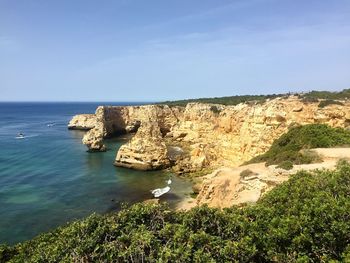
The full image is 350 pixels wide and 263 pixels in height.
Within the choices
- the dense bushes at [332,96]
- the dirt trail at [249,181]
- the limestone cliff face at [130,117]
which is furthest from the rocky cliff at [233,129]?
the dense bushes at [332,96]

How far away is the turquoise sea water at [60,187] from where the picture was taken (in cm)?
3031

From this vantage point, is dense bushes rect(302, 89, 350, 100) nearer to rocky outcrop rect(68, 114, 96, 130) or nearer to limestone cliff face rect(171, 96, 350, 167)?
limestone cliff face rect(171, 96, 350, 167)

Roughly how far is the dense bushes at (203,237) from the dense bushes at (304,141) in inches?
612

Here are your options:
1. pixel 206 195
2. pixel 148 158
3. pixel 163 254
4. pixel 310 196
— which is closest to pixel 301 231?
pixel 310 196

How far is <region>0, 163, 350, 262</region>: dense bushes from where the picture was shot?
1105 cm

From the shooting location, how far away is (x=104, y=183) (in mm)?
42531

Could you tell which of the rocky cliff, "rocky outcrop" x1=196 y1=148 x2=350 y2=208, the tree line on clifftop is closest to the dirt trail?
"rocky outcrop" x1=196 y1=148 x2=350 y2=208

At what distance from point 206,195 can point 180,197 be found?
8511 millimetres

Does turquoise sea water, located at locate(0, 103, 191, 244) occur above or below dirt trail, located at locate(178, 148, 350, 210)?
below

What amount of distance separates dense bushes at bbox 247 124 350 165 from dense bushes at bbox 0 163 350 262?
51.0 ft

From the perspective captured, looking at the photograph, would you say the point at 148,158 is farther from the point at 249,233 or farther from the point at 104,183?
the point at 249,233

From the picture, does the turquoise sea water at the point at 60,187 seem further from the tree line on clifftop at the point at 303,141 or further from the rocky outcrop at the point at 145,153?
the tree line on clifftop at the point at 303,141

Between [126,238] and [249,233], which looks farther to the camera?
[249,233]

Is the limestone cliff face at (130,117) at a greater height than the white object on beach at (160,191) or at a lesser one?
greater
